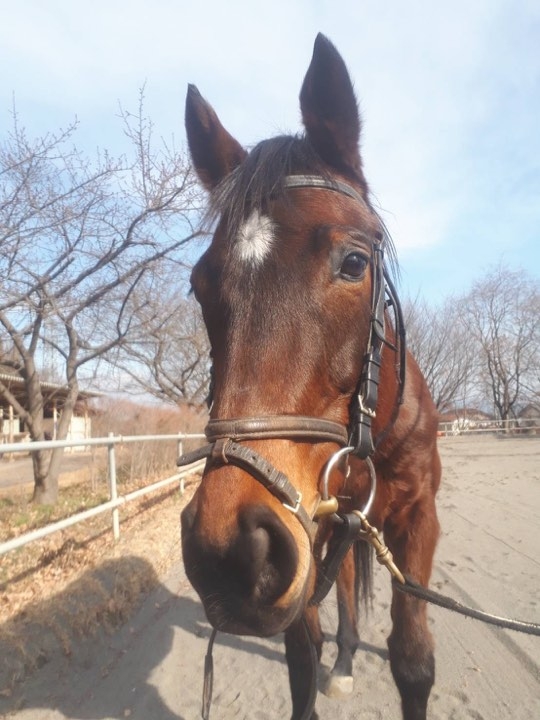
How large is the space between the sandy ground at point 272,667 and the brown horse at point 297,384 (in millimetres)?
478

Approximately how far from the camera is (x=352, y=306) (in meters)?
1.78

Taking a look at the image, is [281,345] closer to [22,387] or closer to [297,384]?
[297,384]

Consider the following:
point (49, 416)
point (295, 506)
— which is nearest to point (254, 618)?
point (295, 506)

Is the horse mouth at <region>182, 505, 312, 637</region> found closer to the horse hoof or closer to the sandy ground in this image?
the sandy ground

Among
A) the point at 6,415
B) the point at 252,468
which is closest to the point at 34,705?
the point at 252,468

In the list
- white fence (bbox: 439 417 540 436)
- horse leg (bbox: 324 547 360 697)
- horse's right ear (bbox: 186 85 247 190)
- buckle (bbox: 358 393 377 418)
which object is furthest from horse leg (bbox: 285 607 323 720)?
Result: white fence (bbox: 439 417 540 436)

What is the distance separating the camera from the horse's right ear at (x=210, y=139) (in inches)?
97.4

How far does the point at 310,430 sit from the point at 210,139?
1789 millimetres

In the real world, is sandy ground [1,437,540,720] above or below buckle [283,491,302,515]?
below

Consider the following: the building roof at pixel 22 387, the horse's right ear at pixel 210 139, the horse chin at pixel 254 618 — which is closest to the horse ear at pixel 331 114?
the horse's right ear at pixel 210 139

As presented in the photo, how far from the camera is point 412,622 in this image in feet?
8.11

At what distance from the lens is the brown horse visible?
4.22 ft

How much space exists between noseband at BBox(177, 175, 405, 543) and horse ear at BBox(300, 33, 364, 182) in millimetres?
204

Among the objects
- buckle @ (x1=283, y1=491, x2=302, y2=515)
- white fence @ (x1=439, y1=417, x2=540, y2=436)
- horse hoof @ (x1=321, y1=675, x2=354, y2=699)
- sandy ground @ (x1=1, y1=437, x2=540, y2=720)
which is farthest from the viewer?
white fence @ (x1=439, y1=417, x2=540, y2=436)
